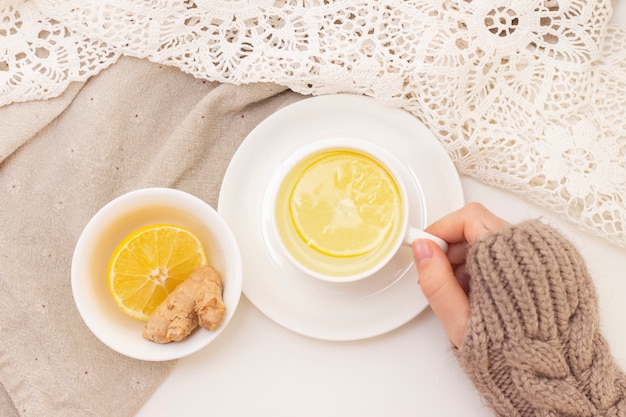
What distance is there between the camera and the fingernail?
76 cm

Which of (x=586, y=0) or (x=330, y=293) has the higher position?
(x=586, y=0)

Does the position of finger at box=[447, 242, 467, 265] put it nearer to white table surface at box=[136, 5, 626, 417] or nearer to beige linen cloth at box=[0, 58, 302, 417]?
white table surface at box=[136, 5, 626, 417]

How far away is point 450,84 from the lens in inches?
33.2

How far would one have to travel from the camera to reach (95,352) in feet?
2.89

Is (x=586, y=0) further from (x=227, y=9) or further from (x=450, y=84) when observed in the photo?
(x=227, y=9)

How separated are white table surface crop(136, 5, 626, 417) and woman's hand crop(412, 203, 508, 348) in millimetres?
89

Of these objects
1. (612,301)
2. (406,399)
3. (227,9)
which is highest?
(227,9)

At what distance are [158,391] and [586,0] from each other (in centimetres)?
75

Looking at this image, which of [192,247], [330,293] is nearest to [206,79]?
[192,247]

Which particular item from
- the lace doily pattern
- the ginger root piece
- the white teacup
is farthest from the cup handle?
the lace doily pattern

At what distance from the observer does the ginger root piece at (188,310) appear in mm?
784

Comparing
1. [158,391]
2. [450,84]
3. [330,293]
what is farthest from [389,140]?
[158,391]

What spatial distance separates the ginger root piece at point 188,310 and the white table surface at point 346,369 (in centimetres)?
9

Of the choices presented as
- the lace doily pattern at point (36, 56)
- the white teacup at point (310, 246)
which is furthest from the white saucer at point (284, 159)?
the lace doily pattern at point (36, 56)
